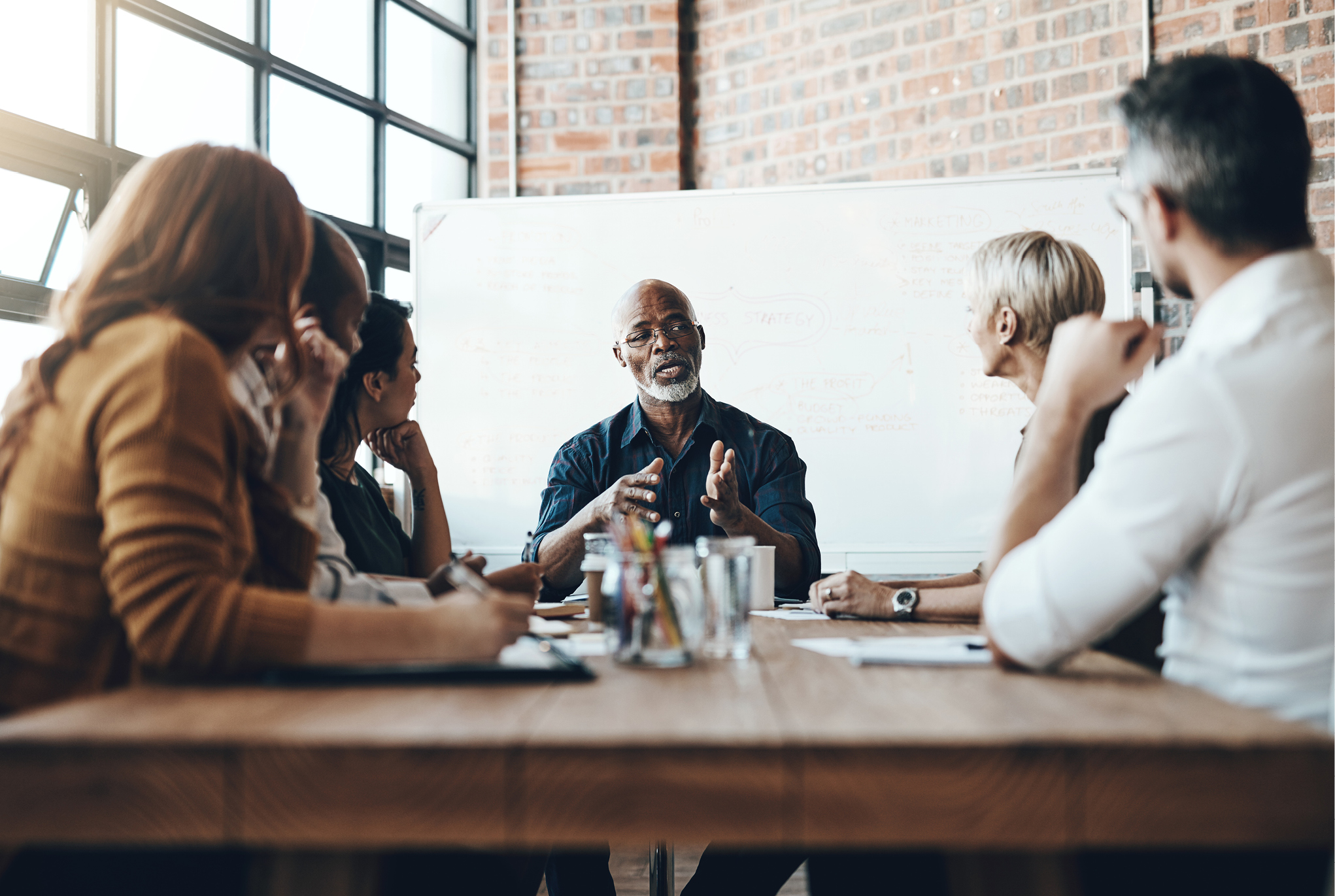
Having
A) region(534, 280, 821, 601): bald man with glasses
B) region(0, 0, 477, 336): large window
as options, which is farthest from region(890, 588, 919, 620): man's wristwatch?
region(0, 0, 477, 336): large window

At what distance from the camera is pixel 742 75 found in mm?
3975

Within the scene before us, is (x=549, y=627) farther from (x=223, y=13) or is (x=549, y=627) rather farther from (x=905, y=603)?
(x=223, y=13)

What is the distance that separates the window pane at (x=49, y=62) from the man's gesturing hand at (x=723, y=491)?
2.02 metres

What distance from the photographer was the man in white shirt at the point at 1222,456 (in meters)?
0.85

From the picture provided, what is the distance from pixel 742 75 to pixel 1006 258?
99.9 inches

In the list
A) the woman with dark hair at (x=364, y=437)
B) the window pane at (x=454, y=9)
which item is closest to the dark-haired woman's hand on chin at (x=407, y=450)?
the woman with dark hair at (x=364, y=437)

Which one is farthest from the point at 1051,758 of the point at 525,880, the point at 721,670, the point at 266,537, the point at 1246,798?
the point at 525,880

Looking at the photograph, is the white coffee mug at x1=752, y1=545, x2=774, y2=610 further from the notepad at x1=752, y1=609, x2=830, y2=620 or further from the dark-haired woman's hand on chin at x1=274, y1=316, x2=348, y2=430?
the dark-haired woman's hand on chin at x1=274, y1=316, x2=348, y2=430

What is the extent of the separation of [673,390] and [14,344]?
5.55ft

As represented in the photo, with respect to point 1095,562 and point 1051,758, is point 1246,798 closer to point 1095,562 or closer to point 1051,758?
point 1051,758

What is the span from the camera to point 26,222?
254 cm

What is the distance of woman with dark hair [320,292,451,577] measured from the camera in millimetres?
1827

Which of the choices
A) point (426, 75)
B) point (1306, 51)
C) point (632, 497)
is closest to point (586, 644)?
point (632, 497)

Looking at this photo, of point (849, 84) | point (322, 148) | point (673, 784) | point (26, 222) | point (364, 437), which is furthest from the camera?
point (849, 84)
